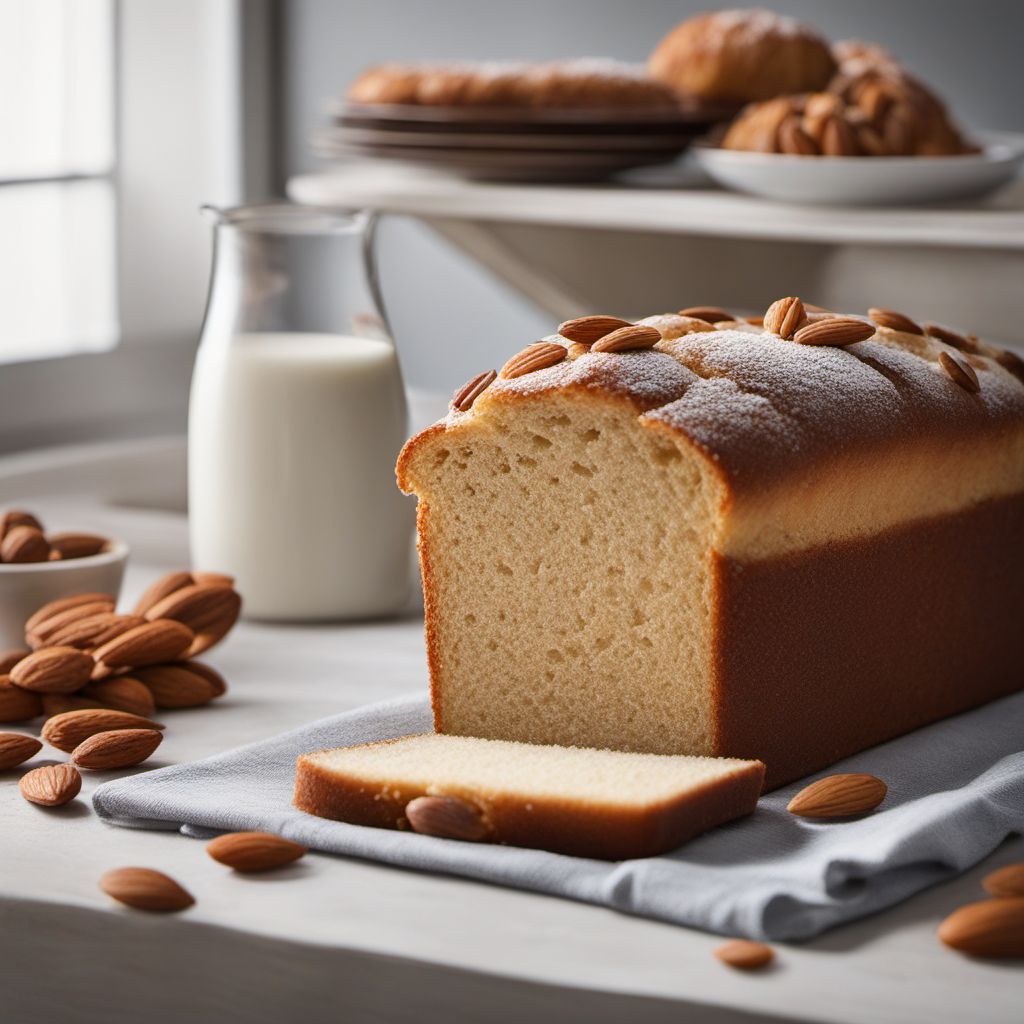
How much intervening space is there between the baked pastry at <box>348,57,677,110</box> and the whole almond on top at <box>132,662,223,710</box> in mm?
814

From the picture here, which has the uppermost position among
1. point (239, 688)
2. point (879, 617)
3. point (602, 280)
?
point (602, 280)

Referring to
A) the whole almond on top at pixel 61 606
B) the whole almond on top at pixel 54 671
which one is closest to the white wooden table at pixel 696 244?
the whole almond on top at pixel 61 606

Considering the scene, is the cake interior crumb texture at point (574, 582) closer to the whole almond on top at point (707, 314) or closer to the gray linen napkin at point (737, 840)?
the gray linen napkin at point (737, 840)

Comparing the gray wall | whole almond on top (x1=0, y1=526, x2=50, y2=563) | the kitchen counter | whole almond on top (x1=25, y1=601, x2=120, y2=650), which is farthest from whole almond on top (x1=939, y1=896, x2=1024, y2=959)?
the gray wall

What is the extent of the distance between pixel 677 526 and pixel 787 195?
2.62ft

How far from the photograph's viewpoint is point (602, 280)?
2.22 meters

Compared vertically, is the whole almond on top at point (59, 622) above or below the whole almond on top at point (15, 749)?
above

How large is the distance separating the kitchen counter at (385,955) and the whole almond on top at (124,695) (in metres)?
0.19

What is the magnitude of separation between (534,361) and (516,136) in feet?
2.68

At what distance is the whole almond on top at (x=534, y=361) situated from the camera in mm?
1136

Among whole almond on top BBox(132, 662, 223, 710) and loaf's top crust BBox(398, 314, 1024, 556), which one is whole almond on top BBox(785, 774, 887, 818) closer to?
loaf's top crust BBox(398, 314, 1024, 556)

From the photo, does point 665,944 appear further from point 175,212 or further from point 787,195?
point 175,212

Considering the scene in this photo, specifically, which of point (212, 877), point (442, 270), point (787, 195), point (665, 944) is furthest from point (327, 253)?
point (442, 270)

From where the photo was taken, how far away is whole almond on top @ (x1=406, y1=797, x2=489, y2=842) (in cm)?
98
